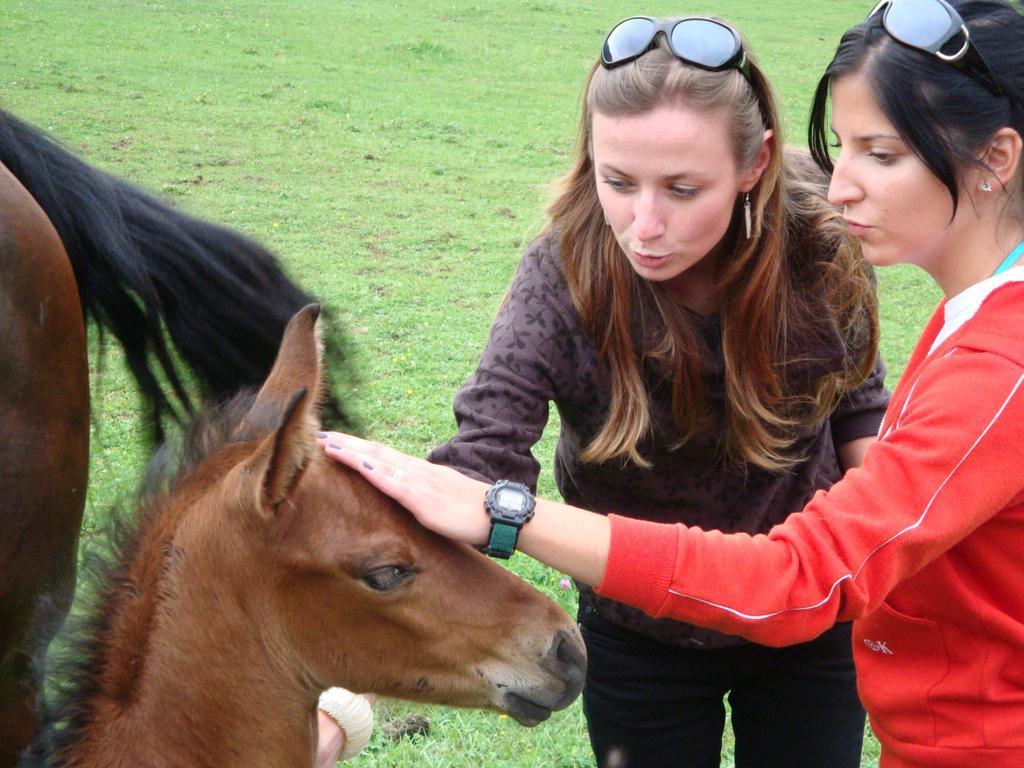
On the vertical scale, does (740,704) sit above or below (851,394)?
below

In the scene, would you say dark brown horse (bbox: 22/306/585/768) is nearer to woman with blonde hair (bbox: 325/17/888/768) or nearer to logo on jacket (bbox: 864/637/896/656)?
woman with blonde hair (bbox: 325/17/888/768)

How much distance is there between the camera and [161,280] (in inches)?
116

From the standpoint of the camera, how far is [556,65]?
56.5 ft

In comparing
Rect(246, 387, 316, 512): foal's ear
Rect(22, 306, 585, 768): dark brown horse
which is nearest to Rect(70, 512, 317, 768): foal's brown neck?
Rect(22, 306, 585, 768): dark brown horse

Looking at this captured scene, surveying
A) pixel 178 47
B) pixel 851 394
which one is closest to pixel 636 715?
pixel 851 394

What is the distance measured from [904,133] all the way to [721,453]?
891 millimetres

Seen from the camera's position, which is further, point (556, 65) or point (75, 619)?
point (556, 65)

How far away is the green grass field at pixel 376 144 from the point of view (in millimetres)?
6098

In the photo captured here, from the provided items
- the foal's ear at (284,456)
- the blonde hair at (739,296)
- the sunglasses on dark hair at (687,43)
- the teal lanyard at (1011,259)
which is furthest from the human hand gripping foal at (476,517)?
the sunglasses on dark hair at (687,43)

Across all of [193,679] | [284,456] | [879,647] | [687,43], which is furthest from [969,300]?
[193,679]

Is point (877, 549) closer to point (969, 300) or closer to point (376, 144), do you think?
point (969, 300)

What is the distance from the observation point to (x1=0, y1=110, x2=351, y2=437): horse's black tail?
2.83 meters

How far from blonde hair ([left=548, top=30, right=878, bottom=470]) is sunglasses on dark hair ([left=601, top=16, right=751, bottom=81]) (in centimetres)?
2

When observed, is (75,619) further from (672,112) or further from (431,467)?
(672,112)
